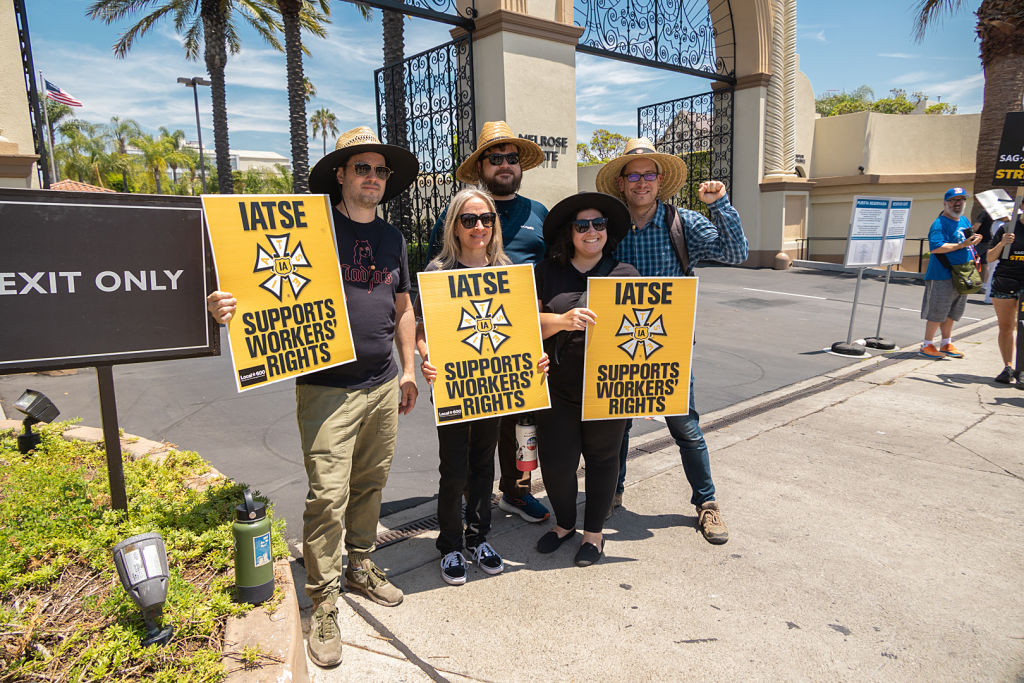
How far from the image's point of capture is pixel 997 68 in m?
15.1

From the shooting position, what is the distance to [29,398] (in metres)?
3.90

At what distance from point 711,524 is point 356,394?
214cm

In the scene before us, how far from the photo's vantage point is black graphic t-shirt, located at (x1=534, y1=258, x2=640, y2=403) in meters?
3.25

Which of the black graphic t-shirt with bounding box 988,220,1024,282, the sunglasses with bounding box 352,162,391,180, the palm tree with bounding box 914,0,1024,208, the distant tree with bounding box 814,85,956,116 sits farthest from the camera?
the distant tree with bounding box 814,85,956,116

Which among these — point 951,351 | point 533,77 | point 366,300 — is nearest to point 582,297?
point 366,300

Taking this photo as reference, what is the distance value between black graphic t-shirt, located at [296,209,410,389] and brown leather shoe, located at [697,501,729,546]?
198 cm

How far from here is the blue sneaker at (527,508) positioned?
388 centimetres

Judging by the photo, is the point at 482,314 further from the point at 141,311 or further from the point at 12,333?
the point at 12,333

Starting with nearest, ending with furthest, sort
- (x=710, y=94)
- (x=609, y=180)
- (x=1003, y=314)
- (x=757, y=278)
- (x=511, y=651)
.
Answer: (x=511, y=651) < (x=609, y=180) < (x=1003, y=314) < (x=757, y=278) < (x=710, y=94)

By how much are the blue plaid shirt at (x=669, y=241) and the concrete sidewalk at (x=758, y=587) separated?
154 centimetres

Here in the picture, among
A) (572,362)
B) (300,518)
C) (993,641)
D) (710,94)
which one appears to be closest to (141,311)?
(300,518)

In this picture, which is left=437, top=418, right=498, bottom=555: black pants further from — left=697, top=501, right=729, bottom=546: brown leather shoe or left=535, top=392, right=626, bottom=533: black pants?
left=697, top=501, right=729, bottom=546: brown leather shoe

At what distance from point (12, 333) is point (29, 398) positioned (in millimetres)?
A: 1831

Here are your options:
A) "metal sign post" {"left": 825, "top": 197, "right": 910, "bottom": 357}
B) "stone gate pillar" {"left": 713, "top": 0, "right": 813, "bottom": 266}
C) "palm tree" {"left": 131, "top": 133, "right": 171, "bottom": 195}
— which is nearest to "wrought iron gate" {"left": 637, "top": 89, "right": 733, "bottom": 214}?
"stone gate pillar" {"left": 713, "top": 0, "right": 813, "bottom": 266}
